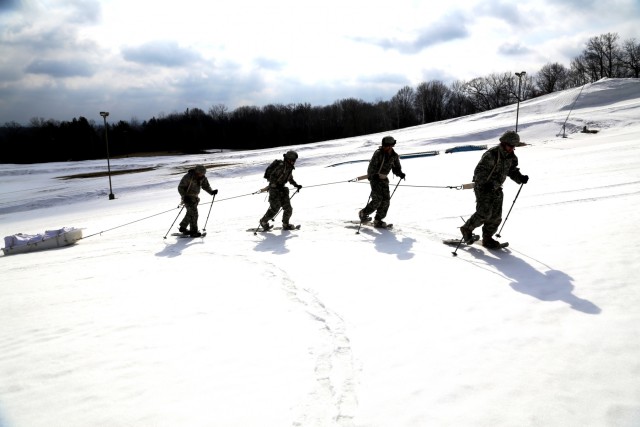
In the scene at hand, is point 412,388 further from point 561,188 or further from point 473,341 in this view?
point 561,188

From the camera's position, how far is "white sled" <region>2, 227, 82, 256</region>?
1181cm

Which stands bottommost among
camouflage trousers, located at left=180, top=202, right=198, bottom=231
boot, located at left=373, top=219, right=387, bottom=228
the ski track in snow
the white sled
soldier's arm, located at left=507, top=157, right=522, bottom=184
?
the ski track in snow

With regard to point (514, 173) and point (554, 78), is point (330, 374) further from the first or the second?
point (554, 78)

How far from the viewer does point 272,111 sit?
291ft

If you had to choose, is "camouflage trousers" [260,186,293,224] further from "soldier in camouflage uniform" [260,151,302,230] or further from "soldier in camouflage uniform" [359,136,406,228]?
"soldier in camouflage uniform" [359,136,406,228]

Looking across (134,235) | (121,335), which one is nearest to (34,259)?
(134,235)

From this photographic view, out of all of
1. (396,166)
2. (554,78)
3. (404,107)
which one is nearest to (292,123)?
(404,107)

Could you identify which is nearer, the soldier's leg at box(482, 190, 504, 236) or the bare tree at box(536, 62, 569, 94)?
the soldier's leg at box(482, 190, 504, 236)

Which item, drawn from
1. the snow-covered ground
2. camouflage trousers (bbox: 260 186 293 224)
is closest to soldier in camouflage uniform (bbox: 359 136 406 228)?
the snow-covered ground

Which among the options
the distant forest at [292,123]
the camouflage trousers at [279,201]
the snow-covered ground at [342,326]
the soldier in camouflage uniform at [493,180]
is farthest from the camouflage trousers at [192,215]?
the distant forest at [292,123]

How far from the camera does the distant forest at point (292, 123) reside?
75.3 metres

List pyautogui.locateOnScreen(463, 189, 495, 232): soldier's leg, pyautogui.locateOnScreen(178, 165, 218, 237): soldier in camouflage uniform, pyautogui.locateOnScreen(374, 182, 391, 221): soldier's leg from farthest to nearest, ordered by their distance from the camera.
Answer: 1. pyautogui.locateOnScreen(178, 165, 218, 237): soldier in camouflage uniform
2. pyautogui.locateOnScreen(374, 182, 391, 221): soldier's leg
3. pyautogui.locateOnScreen(463, 189, 495, 232): soldier's leg

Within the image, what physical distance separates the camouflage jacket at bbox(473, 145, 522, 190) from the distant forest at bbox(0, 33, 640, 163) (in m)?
73.6

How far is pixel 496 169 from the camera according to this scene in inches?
273
